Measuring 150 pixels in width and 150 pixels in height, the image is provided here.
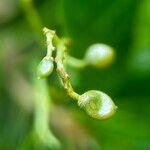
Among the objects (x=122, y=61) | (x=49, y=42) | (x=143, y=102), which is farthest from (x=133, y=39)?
(x=49, y=42)

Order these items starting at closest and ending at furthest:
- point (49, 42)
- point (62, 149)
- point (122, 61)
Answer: point (49, 42), point (62, 149), point (122, 61)

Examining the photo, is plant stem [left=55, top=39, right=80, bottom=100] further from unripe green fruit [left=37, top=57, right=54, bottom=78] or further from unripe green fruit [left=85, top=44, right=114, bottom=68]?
unripe green fruit [left=85, top=44, right=114, bottom=68]

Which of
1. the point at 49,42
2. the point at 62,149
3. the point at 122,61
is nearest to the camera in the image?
the point at 49,42

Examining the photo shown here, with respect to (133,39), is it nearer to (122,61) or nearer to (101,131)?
(122,61)

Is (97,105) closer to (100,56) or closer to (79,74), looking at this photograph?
(100,56)

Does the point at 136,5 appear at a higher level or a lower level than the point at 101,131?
higher

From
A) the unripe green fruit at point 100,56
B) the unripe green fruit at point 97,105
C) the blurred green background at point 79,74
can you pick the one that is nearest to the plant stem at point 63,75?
the unripe green fruit at point 97,105
